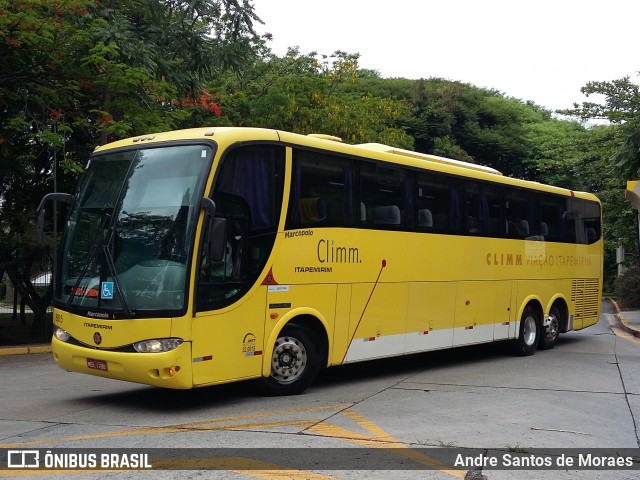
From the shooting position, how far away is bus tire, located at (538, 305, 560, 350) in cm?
1565

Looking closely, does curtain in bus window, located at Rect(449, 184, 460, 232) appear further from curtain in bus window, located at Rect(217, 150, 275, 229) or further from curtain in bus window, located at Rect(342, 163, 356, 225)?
curtain in bus window, located at Rect(217, 150, 275, 229)

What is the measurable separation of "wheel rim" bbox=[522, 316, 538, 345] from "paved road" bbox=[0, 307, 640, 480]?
2.01 metres

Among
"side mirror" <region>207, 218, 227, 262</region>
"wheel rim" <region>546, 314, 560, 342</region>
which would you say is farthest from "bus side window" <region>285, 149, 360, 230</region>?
"wheel rim" <region>546, 314, 560, 342</region>

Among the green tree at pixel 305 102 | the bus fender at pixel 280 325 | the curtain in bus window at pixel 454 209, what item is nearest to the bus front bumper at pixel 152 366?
the bus fender at pixel 280 325

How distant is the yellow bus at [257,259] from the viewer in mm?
8453

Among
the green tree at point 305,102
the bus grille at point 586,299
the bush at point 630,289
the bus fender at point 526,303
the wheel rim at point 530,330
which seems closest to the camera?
the bus fender at point 526,303

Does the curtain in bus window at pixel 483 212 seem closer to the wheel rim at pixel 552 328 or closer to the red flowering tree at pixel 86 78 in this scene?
the wheel rim at pixel 552 328

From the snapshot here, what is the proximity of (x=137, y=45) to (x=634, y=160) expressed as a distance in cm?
1393

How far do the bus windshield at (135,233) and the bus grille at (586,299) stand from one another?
11.0 m

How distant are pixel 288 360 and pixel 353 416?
1.64m

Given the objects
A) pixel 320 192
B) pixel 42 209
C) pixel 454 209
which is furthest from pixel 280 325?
pixel 454 209

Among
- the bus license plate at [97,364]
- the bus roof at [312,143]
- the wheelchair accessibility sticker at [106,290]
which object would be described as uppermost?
the bus roof at [312,143]

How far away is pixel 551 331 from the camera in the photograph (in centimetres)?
1596

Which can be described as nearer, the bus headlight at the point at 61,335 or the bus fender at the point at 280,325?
the bus headlight at the point at 61,335
